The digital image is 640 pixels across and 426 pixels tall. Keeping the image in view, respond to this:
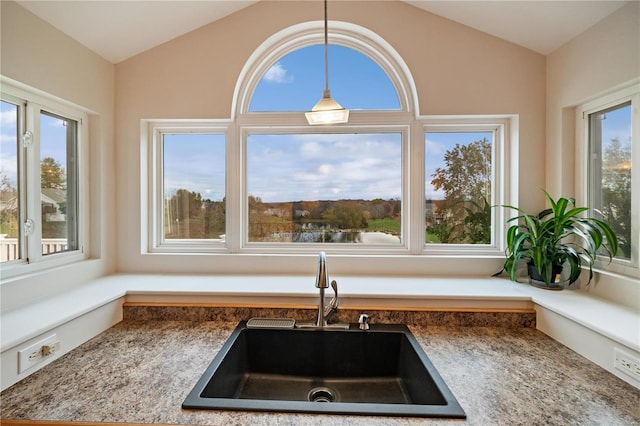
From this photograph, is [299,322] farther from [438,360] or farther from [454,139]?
[454,139]

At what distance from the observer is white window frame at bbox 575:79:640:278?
55.5 inches

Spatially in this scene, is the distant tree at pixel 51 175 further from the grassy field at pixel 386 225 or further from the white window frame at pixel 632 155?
the white window frame at pixel 632 155

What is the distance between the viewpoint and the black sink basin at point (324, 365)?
122 centimetres

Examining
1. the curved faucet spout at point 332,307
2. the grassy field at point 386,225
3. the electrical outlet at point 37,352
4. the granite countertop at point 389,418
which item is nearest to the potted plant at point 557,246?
the granite countertop at point 389,418

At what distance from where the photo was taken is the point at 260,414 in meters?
0.82

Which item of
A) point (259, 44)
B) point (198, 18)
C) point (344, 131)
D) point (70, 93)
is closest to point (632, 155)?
point (344, 131)

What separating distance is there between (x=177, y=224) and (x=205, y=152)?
57 centimetres

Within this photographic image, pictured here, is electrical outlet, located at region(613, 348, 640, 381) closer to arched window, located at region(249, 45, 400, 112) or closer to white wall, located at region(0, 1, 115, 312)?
arched window, located at region(249, 45, 400, 112)

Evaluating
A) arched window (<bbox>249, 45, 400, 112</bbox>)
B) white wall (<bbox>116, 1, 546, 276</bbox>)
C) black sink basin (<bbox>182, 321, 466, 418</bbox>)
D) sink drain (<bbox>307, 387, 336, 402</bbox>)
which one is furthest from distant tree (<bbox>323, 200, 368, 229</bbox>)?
sink drain (<bbox>307, 387, 336, 402</bbox>)

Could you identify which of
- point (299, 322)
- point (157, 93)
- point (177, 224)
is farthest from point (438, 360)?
point (157, 93)

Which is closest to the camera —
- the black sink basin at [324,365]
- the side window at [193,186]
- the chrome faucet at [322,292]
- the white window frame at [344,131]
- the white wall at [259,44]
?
the black sink basin at [324,365]

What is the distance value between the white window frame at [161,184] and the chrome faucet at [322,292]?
96cm

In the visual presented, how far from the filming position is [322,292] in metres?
1.38

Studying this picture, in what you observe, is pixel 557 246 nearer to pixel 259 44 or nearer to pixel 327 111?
pixel 327 111
